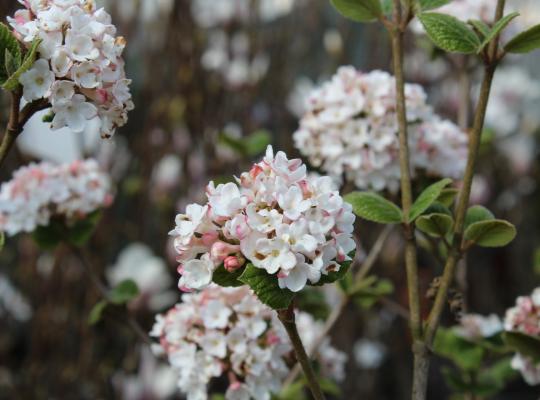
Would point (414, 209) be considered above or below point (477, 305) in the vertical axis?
above

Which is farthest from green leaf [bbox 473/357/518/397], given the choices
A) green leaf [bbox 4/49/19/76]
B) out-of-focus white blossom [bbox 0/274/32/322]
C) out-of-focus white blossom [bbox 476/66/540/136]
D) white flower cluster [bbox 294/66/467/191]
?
out-of-focus white blossom [bbox 476/66/540/136]

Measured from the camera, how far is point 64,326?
104 inches

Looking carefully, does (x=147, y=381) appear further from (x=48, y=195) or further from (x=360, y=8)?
(x=360, y=8)

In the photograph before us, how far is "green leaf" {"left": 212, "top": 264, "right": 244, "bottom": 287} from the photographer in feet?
2.86

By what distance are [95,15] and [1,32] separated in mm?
117

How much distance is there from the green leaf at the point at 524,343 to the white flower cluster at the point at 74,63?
26.4 inches

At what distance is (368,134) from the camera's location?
1399mm

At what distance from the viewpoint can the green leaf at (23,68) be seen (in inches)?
33.3

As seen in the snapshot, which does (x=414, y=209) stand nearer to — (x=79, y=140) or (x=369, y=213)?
(x=369, y=213)

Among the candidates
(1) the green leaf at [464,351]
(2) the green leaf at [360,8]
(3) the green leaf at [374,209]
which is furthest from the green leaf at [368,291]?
(2) the green leaf at [360,8]

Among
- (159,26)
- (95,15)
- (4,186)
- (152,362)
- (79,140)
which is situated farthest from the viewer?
(159,26)

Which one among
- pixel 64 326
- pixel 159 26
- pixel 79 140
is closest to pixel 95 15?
pixel 79 140

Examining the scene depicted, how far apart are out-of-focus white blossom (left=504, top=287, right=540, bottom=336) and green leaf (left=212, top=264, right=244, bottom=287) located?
1.82 feet

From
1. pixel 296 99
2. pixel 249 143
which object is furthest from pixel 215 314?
pixel 296 99
